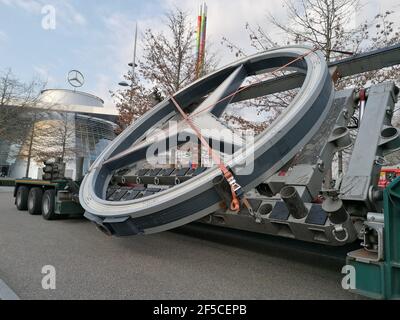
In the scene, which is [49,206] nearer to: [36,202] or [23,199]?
[36,202]

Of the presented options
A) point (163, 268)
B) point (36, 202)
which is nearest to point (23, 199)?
point (36, 202)

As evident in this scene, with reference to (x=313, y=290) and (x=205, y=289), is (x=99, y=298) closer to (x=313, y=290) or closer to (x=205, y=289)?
→ (x=205, y=289)

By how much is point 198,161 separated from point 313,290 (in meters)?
8.30

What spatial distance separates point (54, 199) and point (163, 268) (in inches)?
247

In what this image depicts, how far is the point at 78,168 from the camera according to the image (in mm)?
10773

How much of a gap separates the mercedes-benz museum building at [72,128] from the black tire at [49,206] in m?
23.2

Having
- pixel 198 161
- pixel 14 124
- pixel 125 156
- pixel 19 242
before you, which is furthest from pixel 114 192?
pixel 14 124

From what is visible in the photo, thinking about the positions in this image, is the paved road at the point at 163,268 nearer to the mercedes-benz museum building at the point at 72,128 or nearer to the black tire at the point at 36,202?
the black tire at the point at 36,202

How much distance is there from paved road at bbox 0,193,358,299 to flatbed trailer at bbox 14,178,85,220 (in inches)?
84.8

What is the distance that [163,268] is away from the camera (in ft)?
15.8

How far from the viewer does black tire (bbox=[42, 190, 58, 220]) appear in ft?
31.8

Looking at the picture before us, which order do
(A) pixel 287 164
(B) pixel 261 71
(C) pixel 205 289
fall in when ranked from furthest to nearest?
1. (B) pixel 261 71
2. (A) pixel 287 164
3. (C) pixel 205 289

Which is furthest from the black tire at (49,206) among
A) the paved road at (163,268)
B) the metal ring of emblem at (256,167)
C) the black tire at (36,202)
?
the metal ring of emblem at (256,167)

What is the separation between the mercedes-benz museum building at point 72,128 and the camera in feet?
117
